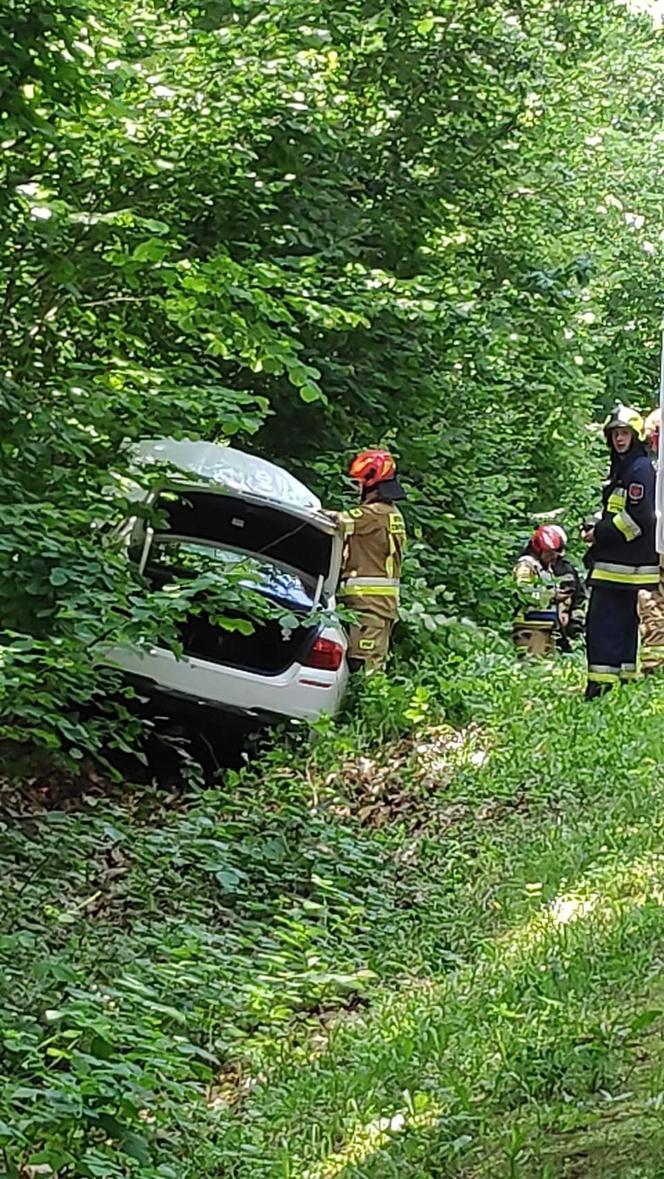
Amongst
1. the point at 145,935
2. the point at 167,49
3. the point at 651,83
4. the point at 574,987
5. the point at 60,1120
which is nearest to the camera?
the point at 60,1120

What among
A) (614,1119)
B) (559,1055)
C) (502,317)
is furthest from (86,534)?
(502,317)

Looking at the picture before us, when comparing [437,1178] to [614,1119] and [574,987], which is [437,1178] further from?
[574,987]

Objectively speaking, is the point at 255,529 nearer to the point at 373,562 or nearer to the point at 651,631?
the point at 373,562

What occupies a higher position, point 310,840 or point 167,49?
point 167,49

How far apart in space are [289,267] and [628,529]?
9.15 feet

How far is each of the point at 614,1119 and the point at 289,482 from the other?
589cm

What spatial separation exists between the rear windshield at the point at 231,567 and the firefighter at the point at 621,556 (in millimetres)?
1885

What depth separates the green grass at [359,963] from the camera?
362cm

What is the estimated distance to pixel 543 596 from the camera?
13.7 meters

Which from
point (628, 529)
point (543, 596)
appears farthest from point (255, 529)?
point (543, 596)

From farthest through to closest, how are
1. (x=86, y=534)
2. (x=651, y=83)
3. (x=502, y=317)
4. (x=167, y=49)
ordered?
1. (x=651, y=83)
2. (x=502, y=317)
3. (x=167, y=49)
4. (x=86, y=534)

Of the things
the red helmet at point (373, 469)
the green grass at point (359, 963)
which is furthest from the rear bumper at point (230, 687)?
the red helmet at point (373, 469)

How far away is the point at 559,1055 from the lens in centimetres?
371

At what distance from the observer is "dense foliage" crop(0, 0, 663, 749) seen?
5922 mm
